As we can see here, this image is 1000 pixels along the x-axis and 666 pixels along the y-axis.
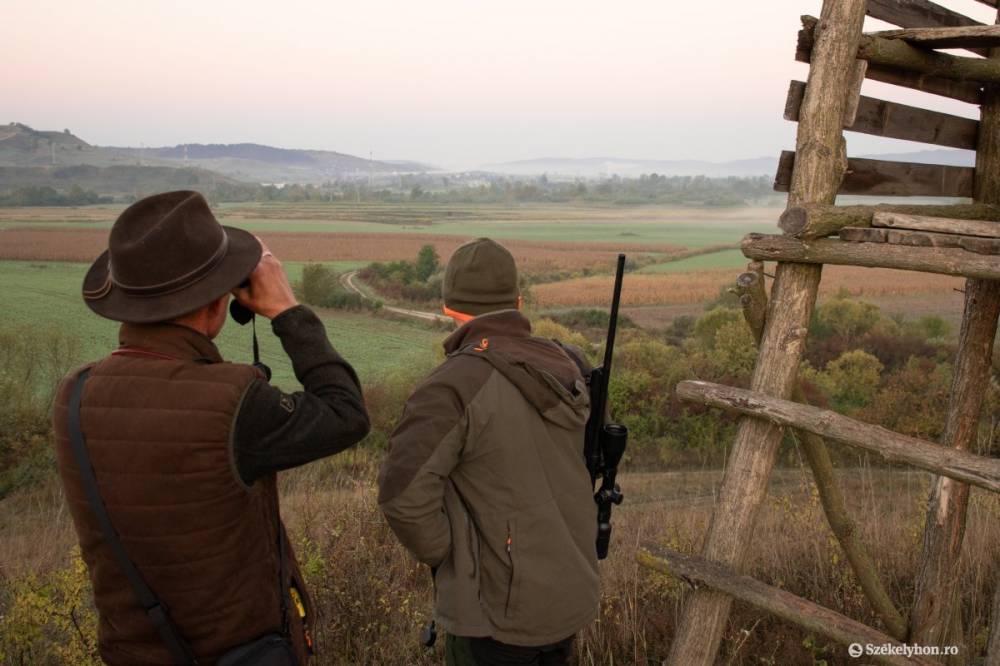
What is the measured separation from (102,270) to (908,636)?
4.10 m

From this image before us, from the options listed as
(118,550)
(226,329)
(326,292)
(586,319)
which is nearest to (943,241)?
(118,550)

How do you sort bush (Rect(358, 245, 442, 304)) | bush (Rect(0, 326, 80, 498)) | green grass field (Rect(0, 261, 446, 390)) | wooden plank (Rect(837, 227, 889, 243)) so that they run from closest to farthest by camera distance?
wooden plank (Rect(837, 227, 889, 243)) → bush (Rect(0, 326, 80, 498)) → green grass field (Rect(0, 261, 446, 390)) → bush (Rect(358, 245, 442, 304))

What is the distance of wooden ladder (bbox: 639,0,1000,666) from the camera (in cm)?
293

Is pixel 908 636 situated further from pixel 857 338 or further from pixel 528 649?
pixel 857 338

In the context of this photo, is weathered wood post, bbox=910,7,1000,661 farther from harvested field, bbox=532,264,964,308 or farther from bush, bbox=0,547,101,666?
harvested field, bbox=532,264,964,308

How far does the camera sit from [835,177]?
3.22 m

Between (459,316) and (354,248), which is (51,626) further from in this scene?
(354,248)

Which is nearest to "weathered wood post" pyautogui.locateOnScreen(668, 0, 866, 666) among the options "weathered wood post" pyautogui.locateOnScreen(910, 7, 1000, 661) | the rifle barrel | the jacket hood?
the rifle barrel

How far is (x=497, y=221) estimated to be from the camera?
62281 mm

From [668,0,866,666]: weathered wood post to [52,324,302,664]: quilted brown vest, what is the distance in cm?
205

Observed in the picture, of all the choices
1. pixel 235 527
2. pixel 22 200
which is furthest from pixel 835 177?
pixel 22 200

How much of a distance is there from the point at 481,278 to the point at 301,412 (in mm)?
853

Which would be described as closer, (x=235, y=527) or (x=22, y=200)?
(x=235, y=527)

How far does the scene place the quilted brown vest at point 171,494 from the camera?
1893mm
